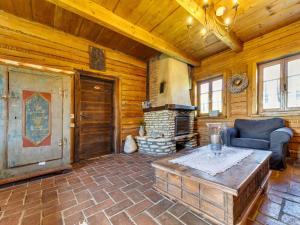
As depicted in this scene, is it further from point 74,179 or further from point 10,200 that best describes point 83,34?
point 10,200

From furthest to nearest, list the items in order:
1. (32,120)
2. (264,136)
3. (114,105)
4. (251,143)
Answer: (114,105)
(264,136)
(251,143)
(32,120)

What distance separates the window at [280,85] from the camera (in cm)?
290

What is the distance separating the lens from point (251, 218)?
129cm

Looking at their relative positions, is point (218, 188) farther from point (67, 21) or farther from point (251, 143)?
point (67, 21)

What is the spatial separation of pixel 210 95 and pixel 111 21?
127 inches

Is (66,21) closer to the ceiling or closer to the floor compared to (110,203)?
closer to the ceiling

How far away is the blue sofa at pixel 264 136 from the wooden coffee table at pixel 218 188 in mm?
1081

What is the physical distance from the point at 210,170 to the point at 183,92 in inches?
126

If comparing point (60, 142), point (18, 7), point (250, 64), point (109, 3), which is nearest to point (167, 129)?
point (60, 142)

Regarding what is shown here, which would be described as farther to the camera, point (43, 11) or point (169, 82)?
point (169, 82)

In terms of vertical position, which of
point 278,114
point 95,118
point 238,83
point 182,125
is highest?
point 238,83

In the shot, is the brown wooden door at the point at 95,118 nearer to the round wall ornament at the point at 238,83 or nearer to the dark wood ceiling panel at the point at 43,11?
the dark wood ceiling panel at the point at 43,11

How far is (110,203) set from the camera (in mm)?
1546

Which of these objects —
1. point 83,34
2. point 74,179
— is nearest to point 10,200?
point 74,179
